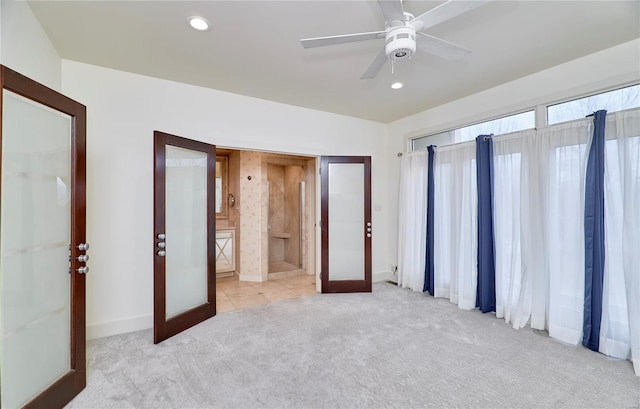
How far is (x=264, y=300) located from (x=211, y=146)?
2.20 meters

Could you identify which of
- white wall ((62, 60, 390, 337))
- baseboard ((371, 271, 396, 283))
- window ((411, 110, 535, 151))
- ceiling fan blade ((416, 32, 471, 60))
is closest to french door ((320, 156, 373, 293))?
baseboard ((371, 271, 396, 283))

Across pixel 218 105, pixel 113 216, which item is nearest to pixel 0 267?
pixel 113 216

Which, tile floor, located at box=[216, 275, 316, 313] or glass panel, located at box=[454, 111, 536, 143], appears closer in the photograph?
glass panel, located at box=[454, 111, 536, 143]

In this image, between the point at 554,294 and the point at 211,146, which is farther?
the point at 211,146

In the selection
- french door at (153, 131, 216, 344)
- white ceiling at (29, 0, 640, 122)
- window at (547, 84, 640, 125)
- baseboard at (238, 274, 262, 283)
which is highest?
white ceiling at (29, 0, 640, 122)

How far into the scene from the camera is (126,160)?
2.92 m

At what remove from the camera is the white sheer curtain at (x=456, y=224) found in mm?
3500

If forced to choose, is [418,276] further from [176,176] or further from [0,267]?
[0,267]

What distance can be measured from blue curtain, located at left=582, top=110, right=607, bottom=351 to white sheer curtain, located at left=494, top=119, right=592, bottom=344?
73 millimetres

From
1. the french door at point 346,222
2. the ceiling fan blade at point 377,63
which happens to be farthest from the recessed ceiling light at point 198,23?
the french door at point 346,222

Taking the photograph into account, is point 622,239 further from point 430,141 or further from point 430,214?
point 430,141

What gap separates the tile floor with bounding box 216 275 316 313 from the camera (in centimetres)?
379

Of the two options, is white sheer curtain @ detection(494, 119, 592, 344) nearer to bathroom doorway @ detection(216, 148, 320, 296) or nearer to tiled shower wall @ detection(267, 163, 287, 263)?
bathroom doorway @ detection(216, 148, 320, 296)

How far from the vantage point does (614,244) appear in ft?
7.92
